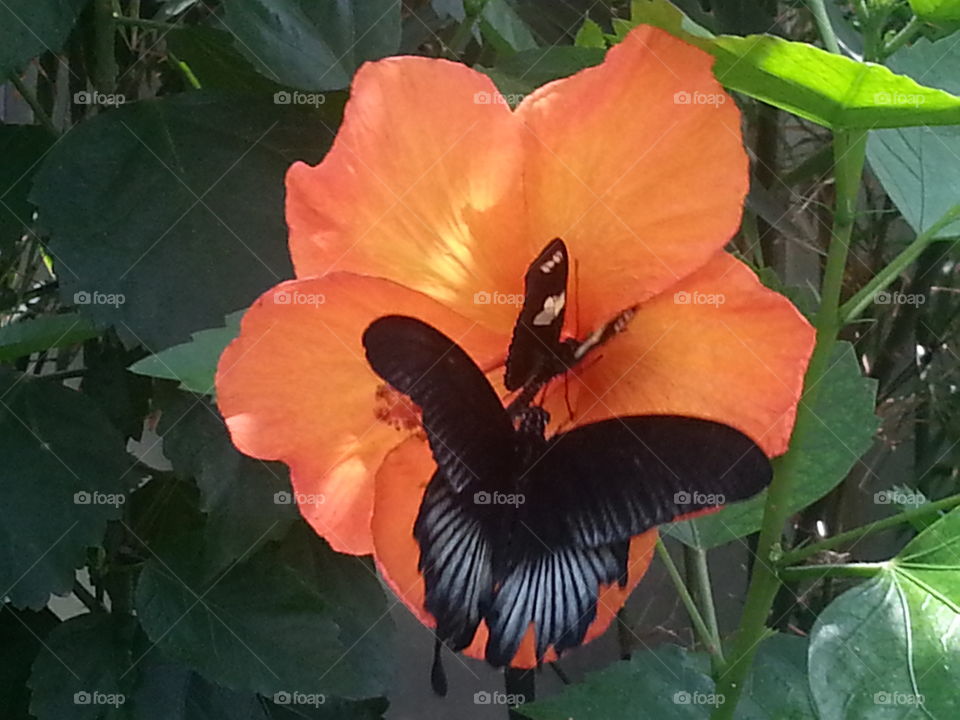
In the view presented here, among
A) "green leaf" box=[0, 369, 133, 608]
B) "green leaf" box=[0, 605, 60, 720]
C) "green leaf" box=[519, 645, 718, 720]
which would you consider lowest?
"green leaf" box=[0, 605, 60, 720]

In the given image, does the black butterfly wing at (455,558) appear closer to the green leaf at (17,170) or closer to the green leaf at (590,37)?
the green leaf at (590,37)

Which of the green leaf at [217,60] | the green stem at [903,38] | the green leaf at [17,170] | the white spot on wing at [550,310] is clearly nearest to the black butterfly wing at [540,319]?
the white spot on wing at [550,310]

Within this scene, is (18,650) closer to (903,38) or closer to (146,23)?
→ (146,23)

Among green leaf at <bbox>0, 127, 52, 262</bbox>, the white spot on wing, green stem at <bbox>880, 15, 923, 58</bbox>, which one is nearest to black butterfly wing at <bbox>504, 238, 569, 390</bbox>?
the white spot on wing

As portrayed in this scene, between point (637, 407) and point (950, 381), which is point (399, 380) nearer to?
point (637, 407)

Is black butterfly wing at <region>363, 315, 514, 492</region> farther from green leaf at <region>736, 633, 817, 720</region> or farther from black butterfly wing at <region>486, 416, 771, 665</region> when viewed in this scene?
green leaf at <region>736, 633, 817, 720</region>

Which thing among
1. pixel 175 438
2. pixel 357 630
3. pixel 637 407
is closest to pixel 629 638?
pixel 357 630
